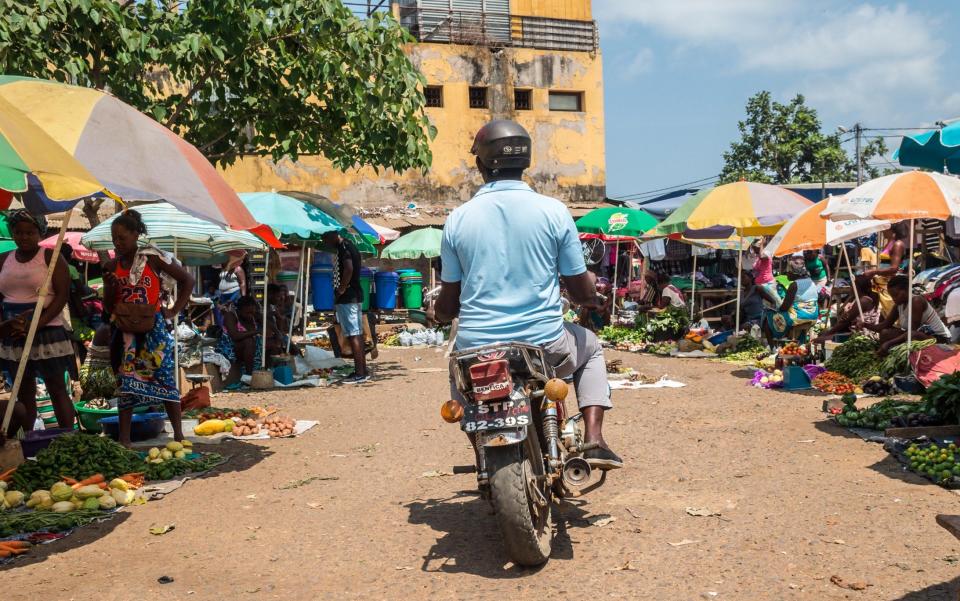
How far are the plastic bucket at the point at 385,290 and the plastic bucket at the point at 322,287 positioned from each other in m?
4.30

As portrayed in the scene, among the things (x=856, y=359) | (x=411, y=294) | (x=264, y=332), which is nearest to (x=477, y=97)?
(x=411, y=294)

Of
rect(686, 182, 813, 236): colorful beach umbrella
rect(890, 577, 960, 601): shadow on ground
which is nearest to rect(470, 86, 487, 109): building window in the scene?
rect(686, 182, 813, 236): colorful beach umbrella

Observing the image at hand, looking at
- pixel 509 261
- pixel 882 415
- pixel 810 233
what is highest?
pixel 509 261

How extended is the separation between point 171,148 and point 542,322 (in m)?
3.08

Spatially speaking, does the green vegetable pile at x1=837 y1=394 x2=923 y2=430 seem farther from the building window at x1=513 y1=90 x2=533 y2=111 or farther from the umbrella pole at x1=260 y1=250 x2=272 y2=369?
the building window at x1=513 y1=90 x2=533 y2=111

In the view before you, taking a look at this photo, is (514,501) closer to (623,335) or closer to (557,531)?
(557,531)

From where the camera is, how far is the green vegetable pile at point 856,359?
420 inches

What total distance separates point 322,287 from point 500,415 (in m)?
14.0

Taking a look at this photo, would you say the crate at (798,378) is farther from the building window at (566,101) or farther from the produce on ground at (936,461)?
the building window at (566,101)

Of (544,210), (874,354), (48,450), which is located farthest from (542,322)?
(874,354)

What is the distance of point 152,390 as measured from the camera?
7.40 meters

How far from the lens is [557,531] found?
507 cm

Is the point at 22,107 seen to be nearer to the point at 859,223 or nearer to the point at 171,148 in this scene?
the point at 171,148

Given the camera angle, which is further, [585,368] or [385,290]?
[385,290]
